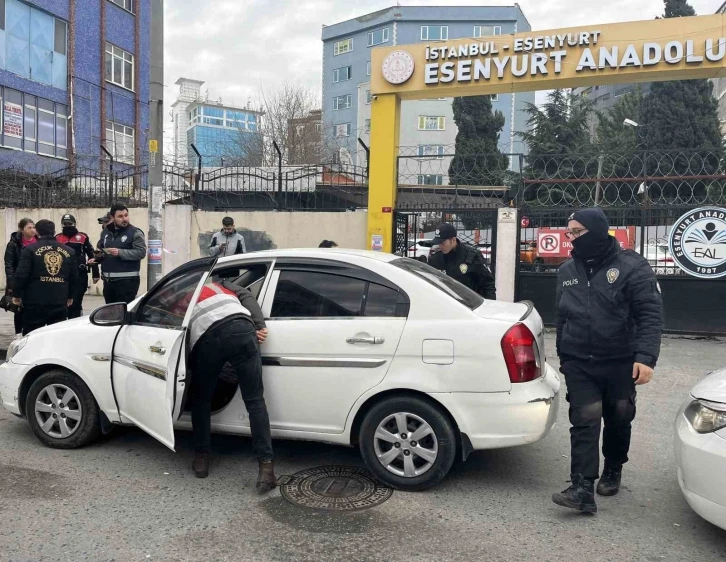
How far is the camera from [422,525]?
3.58m

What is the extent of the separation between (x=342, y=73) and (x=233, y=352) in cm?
5607

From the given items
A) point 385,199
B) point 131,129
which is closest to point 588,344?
point 385,199

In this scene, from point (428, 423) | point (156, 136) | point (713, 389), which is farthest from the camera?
point (156, 136)

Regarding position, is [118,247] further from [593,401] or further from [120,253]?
[593,401]

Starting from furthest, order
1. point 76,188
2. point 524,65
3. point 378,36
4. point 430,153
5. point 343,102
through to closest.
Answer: point 343,102
point 378,36
point 430,153
point 76,188
point 524,65

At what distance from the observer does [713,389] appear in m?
3.43

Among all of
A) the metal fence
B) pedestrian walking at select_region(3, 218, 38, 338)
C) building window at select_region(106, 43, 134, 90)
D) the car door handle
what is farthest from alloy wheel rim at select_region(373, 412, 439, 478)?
building window at select_region(106, 43, 134, 90)

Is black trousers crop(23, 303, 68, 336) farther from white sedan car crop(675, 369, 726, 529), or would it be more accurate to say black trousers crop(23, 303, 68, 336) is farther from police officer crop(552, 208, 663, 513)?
white sedan car crop(675, 369, 726, 529)

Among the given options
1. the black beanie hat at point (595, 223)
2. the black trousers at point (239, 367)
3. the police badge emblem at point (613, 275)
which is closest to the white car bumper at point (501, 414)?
the police badge emblem at point (613, 275)

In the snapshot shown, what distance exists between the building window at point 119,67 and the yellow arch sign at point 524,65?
19108 mm

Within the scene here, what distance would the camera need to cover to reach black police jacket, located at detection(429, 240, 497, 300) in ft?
20.7

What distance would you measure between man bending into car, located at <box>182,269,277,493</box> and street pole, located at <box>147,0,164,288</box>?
14.3 feet

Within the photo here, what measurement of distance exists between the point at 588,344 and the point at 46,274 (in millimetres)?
5539

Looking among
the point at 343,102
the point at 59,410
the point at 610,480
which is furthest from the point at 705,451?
the point at 343,102
